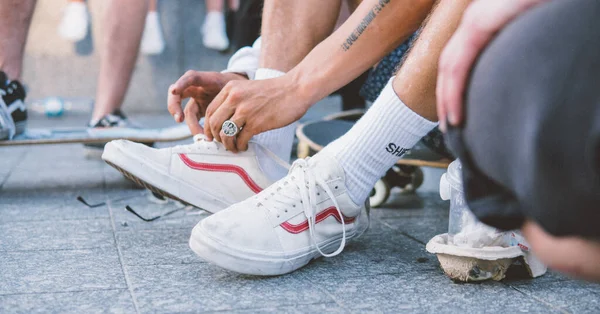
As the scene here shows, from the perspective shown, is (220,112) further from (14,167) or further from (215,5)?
(215,5)

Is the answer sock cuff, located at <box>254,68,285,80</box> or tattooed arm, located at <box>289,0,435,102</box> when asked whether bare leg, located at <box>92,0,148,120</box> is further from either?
tattooed arm, located at <box>289,0,435,102</box>

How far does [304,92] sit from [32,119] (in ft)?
Result: 13.8

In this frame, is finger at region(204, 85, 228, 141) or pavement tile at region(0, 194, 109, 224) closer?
Result: finger at region(204, 85, 228, 141)

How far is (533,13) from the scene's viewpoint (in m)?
0.61

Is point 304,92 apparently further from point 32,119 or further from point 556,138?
point 32,119

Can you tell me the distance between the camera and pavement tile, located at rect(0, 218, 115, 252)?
156 centimetres

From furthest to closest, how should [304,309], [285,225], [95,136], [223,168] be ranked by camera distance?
1. [95,136]
2. [223,168]
3. [285,225]
4. [304,309]

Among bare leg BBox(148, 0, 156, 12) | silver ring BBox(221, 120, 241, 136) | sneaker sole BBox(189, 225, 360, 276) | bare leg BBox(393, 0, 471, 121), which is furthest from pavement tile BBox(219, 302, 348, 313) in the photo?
bare leg BBox(148, 0, 156, 12)

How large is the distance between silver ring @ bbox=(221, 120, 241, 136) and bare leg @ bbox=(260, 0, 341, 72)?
23 centimetres

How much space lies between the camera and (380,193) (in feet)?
6.98

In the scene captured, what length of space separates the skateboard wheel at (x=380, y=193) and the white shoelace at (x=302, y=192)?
2.55ft

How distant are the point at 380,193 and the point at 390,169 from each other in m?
0.15

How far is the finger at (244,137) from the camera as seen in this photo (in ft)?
4.97

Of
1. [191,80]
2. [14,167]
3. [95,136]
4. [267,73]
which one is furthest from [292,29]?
[14,167]
